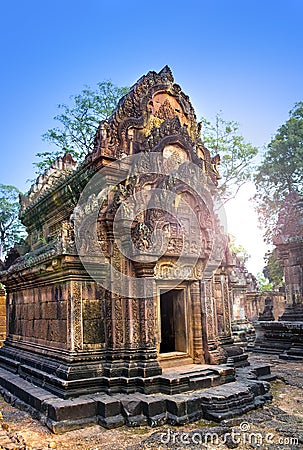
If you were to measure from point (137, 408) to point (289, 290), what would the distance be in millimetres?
10778

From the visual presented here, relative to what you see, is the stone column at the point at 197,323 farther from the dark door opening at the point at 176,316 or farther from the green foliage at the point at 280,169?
the green foliage at the point at 280,169

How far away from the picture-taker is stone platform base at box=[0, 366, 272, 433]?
19.0 feet

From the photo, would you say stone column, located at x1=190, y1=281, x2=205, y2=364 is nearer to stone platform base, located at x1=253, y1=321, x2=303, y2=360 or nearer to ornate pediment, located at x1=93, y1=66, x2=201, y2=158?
ornate pediment, located at x1=93, y1=66, x2=201, y2=158

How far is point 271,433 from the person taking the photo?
17.9ft

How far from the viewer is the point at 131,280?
7156 millimetres

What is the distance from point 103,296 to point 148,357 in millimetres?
1329

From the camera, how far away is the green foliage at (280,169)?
27.3m

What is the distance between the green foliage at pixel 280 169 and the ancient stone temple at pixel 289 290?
11204 millimetres

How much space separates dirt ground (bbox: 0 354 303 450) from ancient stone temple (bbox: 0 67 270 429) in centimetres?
26

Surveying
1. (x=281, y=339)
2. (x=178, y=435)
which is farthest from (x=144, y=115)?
(x=281, y=339)

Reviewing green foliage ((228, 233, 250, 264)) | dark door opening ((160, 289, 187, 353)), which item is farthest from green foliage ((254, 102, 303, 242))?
dark door opening ((160, 289, 187, 353))

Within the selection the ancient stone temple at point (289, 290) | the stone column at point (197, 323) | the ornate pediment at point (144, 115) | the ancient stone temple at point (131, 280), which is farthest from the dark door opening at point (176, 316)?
the ancient stone temple at point (289, 290)

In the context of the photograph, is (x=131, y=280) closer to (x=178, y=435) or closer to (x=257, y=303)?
(x=178, y=435)

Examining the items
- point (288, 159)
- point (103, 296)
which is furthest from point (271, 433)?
point (288, 159)
